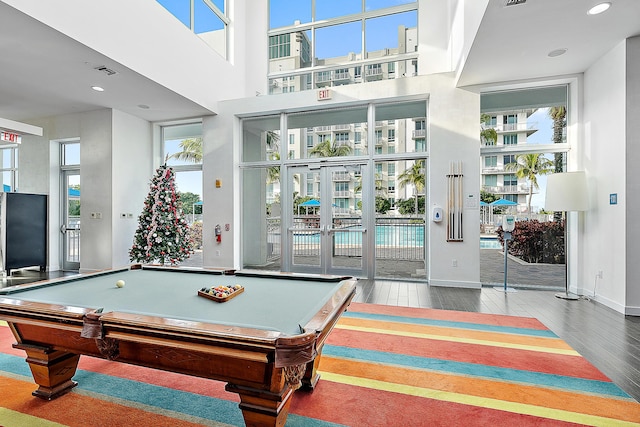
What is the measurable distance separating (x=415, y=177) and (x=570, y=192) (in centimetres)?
219

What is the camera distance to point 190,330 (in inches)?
51.7

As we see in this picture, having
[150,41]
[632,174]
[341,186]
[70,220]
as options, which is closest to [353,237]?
[341,186]

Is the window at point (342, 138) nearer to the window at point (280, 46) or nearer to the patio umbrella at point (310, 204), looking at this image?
the patio umbrella at point (310, 204)

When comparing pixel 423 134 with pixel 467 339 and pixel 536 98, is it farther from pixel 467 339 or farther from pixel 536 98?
pixel 467 339

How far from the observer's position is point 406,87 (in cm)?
545

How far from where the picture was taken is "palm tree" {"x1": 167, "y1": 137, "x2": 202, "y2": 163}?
702 cm

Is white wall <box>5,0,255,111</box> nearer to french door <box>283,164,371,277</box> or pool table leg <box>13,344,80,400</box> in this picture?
french door <box>283,164,371,277</box>

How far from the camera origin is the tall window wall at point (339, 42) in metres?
6.51

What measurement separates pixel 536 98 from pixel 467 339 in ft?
13.9

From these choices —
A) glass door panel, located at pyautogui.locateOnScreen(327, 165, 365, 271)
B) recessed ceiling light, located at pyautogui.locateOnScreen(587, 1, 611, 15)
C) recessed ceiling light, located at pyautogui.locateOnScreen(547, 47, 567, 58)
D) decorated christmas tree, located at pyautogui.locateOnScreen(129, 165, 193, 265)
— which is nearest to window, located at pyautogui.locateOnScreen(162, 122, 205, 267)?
decorated christmas tree, located at pyautogui.locateOnScreen(129, 165, 193, 265)

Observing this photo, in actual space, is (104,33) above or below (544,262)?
above

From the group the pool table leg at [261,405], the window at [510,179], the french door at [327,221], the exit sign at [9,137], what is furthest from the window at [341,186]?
the exit sign at [9,137]

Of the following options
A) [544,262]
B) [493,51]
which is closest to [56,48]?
[493,51]

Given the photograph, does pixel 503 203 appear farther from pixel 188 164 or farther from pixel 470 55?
pixel 188 164
